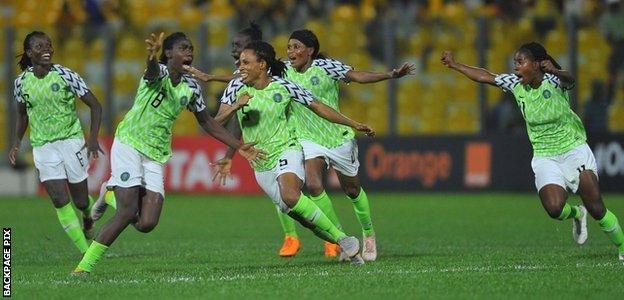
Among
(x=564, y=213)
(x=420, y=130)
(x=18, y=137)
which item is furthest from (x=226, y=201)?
(x=564, y=213)

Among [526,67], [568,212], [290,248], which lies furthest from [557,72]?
[290,248]

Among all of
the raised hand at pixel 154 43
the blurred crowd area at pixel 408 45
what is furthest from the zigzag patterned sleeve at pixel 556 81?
the blurred crowd area at pixel 408 45

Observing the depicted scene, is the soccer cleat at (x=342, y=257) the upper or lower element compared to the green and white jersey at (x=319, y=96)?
lower

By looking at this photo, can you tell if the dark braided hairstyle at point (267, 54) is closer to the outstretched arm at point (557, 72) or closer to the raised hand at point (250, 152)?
the raised hand at point (250, 152)

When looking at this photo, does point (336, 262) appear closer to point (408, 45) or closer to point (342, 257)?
point (342, 257)

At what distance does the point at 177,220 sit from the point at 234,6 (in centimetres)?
967

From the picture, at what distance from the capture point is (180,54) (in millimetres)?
12258

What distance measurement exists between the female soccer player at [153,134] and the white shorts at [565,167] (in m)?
3.05

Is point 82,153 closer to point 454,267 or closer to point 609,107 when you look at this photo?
point 454,267

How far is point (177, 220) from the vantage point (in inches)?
829

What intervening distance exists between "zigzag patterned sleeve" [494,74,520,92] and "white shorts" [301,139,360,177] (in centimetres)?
178

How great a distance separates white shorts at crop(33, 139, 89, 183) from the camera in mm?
14211

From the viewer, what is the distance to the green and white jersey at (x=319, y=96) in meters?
14.3

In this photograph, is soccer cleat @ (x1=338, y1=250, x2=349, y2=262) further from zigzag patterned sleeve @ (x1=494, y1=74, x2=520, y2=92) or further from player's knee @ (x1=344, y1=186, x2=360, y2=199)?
zigzag patterned sleeve @ (x1=494, y1=74, x2=520, y2=92)
